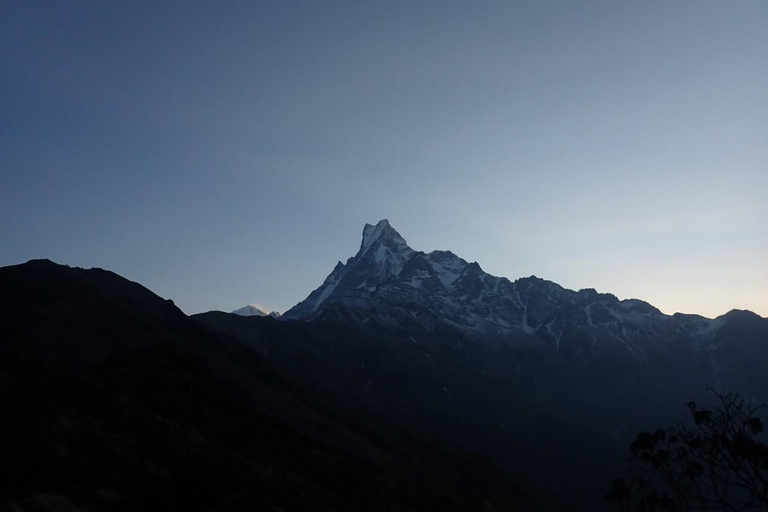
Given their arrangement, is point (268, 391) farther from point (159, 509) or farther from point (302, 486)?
point (159, 509)

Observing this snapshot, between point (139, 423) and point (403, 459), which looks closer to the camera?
point (139, 423)

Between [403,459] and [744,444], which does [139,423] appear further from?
[403,459]

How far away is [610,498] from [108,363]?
3939 inches

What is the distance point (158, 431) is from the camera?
38094mm

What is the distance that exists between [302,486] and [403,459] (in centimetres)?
13364

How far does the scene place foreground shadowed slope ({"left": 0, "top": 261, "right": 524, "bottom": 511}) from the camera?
2381 cm

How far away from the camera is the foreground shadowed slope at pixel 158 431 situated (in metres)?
23.8

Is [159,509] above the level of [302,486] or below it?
above

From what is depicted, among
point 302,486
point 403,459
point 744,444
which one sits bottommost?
point 403,459

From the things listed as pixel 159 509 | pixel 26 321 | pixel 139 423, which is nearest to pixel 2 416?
pixel 139 423

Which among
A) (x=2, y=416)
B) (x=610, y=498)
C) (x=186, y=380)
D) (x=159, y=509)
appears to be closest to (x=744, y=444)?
(x=610, y=498)

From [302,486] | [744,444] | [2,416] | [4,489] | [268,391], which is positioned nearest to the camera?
[4,489]

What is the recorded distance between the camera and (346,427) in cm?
17138

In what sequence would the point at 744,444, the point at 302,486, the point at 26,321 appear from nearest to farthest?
the point at 744,444
the point at 302,486
the point at 26,321
